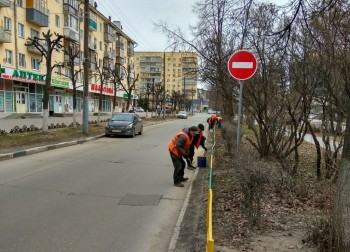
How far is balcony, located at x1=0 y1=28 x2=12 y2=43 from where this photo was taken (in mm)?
36688

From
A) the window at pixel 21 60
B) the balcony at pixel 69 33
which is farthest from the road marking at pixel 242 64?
the balcony at pixel 69 33

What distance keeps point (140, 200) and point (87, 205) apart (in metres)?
1.09

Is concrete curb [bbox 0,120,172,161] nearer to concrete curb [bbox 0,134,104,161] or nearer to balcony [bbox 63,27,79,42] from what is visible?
concrete curb [bbox 0,134,104,161]

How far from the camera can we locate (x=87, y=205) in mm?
7051

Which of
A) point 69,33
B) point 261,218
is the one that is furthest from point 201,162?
point 69,33

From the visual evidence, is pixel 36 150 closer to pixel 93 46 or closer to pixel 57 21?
pixel 57 21

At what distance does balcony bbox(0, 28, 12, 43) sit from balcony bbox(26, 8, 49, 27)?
4.84 metres

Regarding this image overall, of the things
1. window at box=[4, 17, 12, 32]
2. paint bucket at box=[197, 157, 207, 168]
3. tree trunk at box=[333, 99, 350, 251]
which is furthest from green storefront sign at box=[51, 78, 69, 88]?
tree trunk at box=[333, 99, 350, 251]

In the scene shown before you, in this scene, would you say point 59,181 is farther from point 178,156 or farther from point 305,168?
point 305,168

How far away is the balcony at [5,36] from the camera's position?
36688 mm

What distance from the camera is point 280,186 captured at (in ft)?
23.2

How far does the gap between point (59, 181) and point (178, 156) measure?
9.09ft

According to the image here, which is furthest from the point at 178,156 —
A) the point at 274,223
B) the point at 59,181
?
the point at 274,223

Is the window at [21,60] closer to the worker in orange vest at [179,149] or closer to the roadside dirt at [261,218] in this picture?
the worker in orange vest at [179,149]
